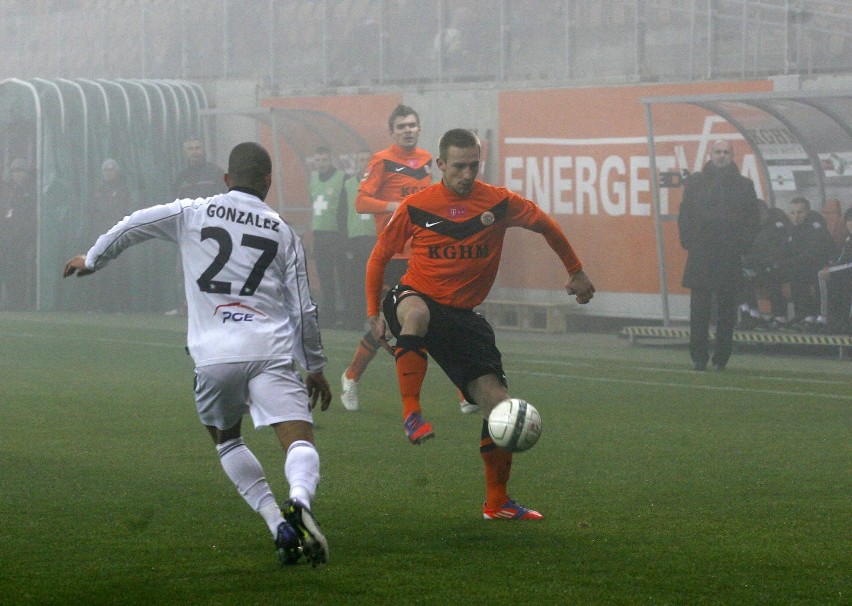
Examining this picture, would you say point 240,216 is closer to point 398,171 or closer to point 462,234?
point 462,234

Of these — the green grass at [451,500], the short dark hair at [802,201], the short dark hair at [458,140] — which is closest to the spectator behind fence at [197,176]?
the green grass at [451,500]

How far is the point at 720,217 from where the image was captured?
13.8 meters

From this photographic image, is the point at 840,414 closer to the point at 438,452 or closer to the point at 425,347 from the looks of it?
the point at 438,452

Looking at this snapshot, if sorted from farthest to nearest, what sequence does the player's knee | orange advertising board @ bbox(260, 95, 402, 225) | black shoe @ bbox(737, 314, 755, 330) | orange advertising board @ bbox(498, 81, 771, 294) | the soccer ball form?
orange advertising board @ bbox(260, 95, 402, 225), orange advertising board @ bbox(498, 81, 771, 294), black shoe @ bbox(737, 314, 755, 330), the player's knee, the soccer ball

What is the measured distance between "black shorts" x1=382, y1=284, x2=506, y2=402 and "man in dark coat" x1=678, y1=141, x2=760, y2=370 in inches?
264

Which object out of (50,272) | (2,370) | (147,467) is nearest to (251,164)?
(147,467)

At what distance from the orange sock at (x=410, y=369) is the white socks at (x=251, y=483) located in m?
1.62

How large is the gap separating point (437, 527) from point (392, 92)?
1396cm

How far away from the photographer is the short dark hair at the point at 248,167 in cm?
581

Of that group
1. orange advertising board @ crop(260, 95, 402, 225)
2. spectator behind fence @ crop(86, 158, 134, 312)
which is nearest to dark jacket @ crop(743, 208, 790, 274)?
orange advertising board @ crop(260, 95, 402, 225)

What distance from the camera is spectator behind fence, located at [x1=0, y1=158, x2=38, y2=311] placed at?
70.9ft

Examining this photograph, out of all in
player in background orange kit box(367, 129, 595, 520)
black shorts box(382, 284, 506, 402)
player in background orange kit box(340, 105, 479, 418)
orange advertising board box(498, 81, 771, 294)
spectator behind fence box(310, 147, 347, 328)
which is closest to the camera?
black shorts box(382, 284, 506, 402)

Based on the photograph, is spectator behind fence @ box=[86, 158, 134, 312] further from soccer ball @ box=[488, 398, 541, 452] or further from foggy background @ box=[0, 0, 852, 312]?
soccer ball @ box=[488, 398, 541, 452]

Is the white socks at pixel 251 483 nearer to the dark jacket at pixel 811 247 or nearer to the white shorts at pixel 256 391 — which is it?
the white shorts at pixel 256 391
